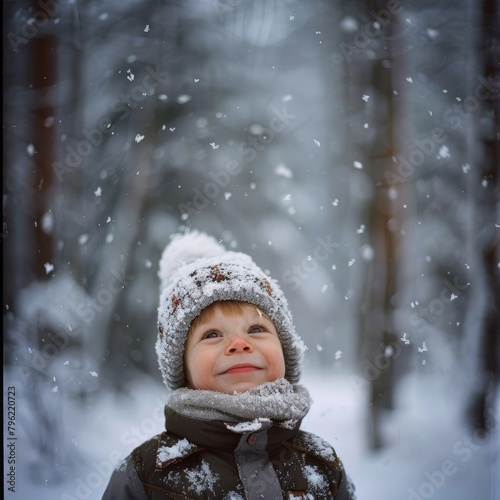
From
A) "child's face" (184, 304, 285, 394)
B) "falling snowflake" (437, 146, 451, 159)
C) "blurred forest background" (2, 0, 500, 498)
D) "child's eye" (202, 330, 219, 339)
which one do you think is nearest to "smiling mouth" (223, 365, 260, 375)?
"child's face" (184, 304, 285, 394)

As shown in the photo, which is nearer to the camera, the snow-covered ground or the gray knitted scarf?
the gray knitted scarf

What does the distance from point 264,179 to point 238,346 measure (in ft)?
2.32

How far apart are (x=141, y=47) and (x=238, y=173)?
0.55m

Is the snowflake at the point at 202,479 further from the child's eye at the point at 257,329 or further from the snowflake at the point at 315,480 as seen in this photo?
the child's eye at the point at 257,329

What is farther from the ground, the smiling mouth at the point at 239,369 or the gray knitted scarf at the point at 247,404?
the smiling mouth at the point at 239,369

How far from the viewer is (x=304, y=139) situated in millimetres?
2084

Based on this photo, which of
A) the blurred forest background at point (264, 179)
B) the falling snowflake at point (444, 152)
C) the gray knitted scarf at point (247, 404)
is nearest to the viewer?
the gray knitted scarf at point (247, 404)

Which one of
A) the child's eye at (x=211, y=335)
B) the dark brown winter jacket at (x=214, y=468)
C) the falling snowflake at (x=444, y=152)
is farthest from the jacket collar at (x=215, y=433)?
the falling snowflake at (x=444, y=152)

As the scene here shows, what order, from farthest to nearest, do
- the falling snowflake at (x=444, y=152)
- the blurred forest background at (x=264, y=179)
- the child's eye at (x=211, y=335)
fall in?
the falling snowflake at (x=444, y=152) → the blurred forest background at (x=264, y=179) → the child's eye at (x=211, y=335)

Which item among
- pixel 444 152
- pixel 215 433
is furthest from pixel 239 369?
pixel 444 152

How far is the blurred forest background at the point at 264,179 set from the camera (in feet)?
6.57

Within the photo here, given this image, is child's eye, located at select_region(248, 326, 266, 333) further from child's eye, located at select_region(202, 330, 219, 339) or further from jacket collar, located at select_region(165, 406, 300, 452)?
jacket collar, located at select_region(165, 406, 300, 452)

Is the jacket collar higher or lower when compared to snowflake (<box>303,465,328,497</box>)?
higher

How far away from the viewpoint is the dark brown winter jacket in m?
1.51
